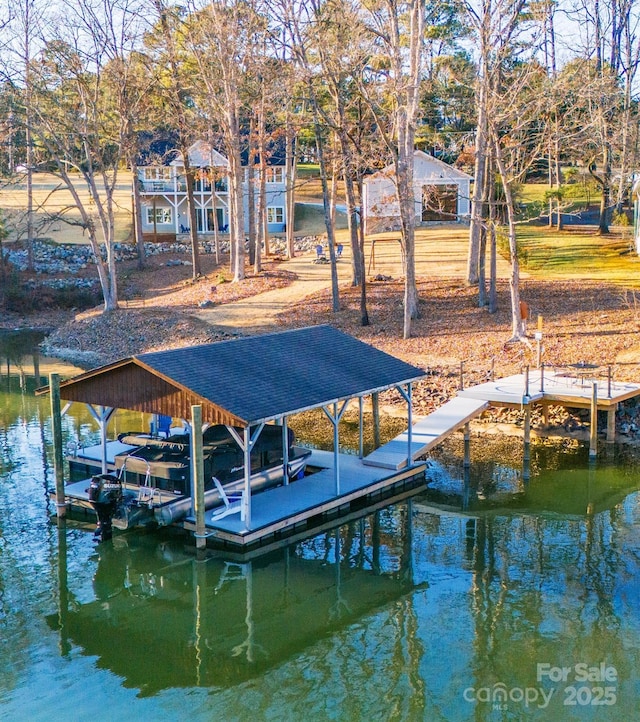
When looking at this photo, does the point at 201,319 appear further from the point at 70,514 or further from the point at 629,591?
the point at 629,591

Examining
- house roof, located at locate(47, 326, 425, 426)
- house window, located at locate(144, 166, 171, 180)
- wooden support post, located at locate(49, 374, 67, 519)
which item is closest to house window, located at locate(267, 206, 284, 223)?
house window, located at locate(144, 166, 171, 180)

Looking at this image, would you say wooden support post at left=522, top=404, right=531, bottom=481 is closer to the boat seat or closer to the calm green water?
the calm green water

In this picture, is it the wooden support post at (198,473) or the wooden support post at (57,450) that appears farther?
the wooden support post at (57,450)

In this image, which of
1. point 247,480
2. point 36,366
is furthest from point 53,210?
point 247,480

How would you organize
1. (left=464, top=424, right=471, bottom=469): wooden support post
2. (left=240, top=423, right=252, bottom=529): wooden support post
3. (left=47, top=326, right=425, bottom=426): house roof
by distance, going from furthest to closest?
(left=464, top=424, right=471, bottom=469): wooden support post
(left=47, top=326, right=425, bottom=426): house roof
(left=240, top=423, right=252, bottom=529): wooden support post

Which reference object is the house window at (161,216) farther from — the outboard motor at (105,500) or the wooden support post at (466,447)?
the outboard motor at (105,500)

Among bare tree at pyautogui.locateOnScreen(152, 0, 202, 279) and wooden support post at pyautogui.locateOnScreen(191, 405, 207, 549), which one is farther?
bare tree at pyautogui.locateOnScreen(152, 0, 202, 279)

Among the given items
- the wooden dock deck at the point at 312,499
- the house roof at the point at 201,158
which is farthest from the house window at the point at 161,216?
the wooden dock deck at the point at 312,499
